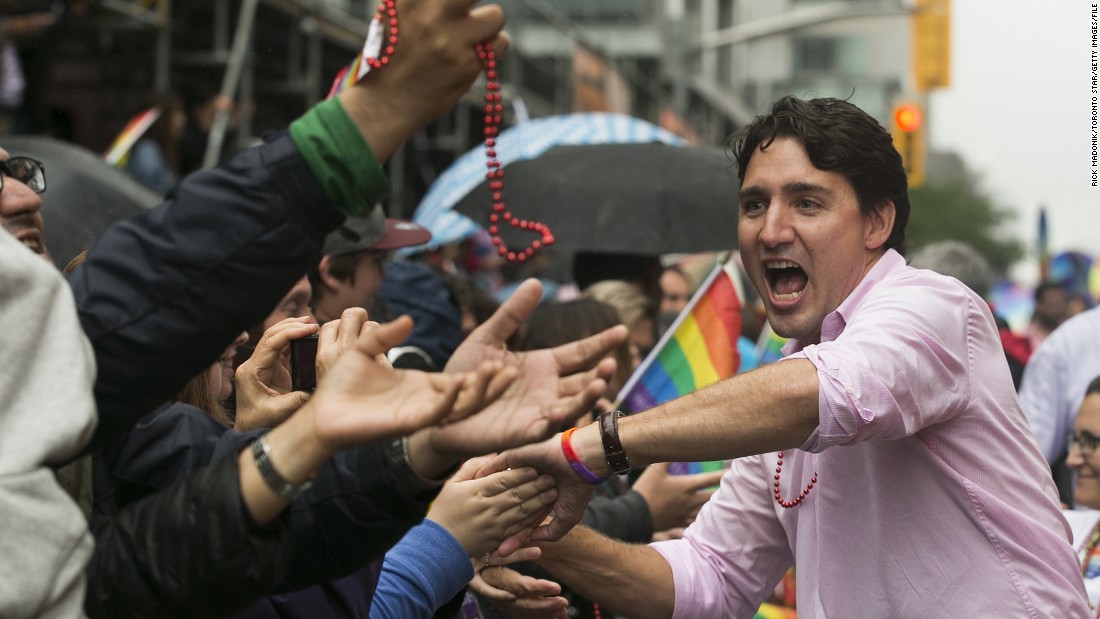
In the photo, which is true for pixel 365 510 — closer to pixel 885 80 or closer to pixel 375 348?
pixel 375 348

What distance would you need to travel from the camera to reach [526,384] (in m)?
2.09

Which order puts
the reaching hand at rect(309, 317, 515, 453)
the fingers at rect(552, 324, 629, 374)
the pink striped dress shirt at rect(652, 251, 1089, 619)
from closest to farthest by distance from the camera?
the reaching hand at rect(309, 317, 515, 453) < the fingers at rect(552, 324, 629, 374) < the pink striped dress shirt at rect(652, 251, 1089, 619)

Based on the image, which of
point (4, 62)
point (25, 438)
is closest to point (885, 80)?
point (4, 62)

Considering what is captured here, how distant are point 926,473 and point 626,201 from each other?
360cm

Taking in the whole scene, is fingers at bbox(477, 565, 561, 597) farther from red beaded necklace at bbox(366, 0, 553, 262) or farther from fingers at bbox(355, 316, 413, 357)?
fingers at bbox(355, 316, 413, 357)

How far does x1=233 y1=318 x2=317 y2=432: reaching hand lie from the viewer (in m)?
2.90

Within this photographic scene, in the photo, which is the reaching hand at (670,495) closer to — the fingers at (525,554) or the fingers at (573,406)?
the fingers at (525,554)

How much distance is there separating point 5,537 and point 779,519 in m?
2.11

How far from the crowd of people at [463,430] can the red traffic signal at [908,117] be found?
11873 mm

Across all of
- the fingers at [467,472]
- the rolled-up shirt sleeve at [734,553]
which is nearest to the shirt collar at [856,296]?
the rolled-up shirt sleeve at [734,553]

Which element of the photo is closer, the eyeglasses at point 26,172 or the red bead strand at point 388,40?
the red bead strand at point 388,40

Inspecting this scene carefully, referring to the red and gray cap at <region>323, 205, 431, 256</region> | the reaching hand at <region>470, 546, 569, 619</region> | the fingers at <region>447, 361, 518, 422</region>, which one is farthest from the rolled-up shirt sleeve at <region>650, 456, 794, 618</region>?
the fingers at <region>447, 361, 518, 422</region>

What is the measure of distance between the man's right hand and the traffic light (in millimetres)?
14067

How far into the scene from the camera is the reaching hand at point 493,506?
2834 millimetres
